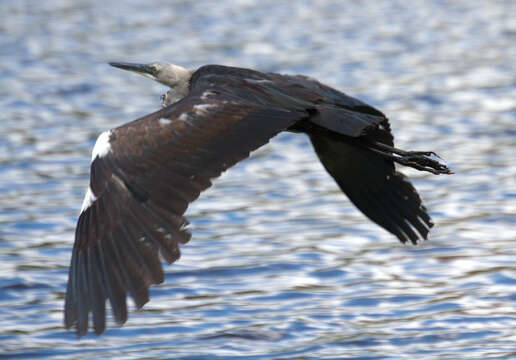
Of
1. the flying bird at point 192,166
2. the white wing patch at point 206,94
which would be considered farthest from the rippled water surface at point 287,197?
the white wing patch at point 206,94

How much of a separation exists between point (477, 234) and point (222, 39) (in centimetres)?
811

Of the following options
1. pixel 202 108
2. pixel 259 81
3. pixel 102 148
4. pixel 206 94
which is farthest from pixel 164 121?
pixel 259 81

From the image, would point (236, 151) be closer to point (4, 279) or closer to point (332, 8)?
point (4, 279)

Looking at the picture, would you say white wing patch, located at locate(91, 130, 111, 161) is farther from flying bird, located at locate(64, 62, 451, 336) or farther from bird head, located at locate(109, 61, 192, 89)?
bird head, located at locate(109, 61, 192, 89)

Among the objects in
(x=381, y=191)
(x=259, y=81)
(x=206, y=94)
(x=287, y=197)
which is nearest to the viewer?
(x=206, y=94)

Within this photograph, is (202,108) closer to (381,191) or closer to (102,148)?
(102,148)

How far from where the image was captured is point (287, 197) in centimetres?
1002

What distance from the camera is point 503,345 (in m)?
6.66

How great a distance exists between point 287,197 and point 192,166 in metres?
3.97

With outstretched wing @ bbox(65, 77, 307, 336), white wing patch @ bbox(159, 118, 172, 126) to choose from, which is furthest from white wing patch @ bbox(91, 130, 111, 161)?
white wing patch @ bbox(159, 118, 172, 126)

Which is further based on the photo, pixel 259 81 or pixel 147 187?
pixel 259 81

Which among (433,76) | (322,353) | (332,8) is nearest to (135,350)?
(322,353)

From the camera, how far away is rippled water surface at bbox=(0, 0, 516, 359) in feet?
23.2

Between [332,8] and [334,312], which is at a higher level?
[332,8]
